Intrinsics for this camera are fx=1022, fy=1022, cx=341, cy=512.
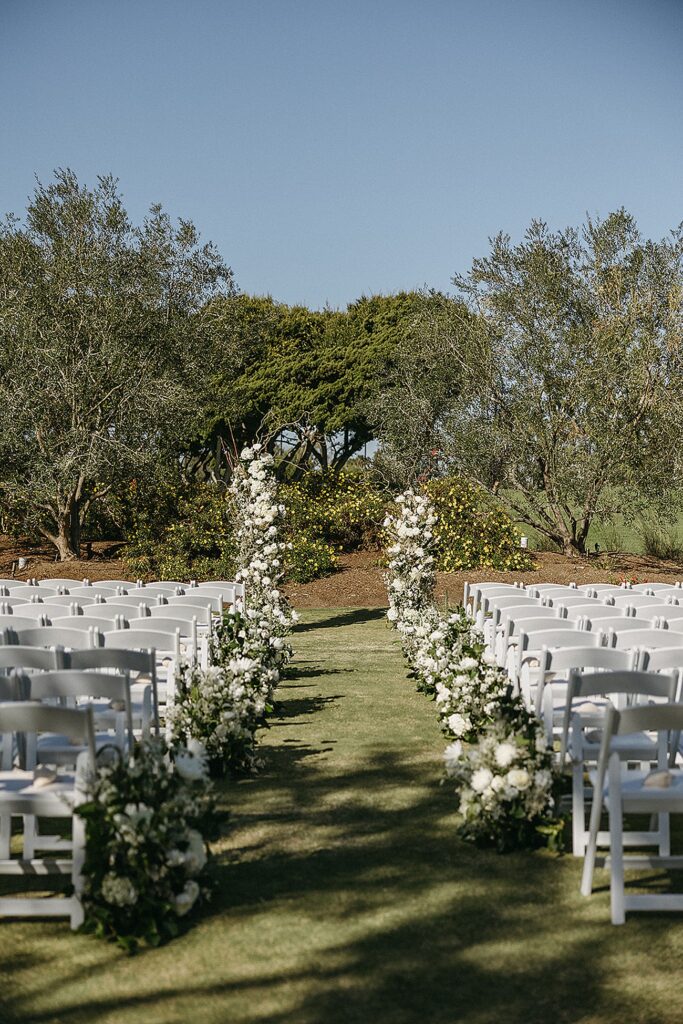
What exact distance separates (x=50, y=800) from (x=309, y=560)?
1765 cm

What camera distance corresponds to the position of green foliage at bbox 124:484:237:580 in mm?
21469

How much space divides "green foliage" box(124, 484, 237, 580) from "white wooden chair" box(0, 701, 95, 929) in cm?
1626

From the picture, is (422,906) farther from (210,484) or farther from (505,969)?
(210,484)

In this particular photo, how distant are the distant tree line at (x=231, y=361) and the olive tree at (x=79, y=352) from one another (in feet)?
0.13

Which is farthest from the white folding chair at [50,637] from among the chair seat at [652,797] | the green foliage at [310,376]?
the green foliage at [310,376]

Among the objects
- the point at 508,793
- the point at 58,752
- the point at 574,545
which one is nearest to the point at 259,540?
the point at 58,752

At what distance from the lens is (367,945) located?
411 centimetres

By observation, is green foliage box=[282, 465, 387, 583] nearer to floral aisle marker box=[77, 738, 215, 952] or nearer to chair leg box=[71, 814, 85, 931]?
floral aisle marker box=[77, 738, 215, 952]

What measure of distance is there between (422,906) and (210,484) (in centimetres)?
2013

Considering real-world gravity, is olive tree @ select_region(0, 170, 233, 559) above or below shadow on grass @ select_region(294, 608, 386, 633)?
above

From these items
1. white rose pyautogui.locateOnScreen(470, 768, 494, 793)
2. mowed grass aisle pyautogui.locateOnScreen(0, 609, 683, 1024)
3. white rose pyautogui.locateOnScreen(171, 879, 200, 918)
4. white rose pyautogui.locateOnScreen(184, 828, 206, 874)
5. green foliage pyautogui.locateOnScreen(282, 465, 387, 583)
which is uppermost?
green foliage pyautogui.locateOnScreen(282, 465, 387, 583)

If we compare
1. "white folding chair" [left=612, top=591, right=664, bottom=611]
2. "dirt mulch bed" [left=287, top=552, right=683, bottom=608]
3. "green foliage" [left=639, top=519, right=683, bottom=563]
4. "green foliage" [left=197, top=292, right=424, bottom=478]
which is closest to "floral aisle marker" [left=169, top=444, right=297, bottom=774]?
"white folding chair" [left=612, top=591, right=664, bottom=611]

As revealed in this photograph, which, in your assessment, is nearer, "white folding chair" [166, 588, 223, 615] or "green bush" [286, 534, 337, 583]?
"white folding chair" [166, 588, 223, 615]

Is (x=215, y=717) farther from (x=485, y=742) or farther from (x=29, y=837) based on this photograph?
(x=485, y=742)
